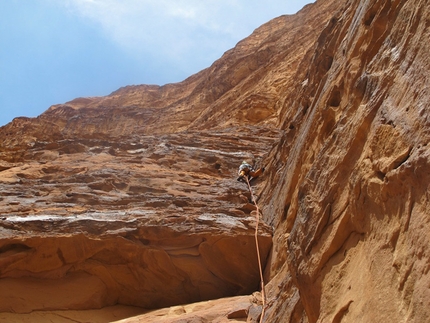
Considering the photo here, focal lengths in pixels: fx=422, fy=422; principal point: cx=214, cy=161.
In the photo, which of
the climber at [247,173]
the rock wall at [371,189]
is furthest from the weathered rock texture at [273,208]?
the climber at [247,173]

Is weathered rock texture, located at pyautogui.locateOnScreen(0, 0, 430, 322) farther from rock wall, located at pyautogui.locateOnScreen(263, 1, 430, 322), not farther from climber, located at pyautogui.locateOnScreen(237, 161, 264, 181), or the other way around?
climber, located at pyautogui.locateOnScreen(237, 161, 264, 181)

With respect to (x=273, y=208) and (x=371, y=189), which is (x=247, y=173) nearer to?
(x=273, y=208)

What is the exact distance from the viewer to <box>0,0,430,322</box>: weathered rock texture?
3.33 meters

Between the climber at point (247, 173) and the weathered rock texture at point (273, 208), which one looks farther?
the climber at point (247, 173)

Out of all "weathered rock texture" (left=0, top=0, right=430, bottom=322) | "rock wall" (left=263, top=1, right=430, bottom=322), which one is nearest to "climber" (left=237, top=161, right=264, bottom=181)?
"weathered rock texture" (left=0, top=0, right=430, bottom=322)

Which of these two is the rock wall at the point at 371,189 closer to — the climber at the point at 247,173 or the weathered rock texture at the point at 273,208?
the weathered rock texture at the point at 273,208

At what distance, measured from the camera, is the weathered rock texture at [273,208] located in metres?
3.33

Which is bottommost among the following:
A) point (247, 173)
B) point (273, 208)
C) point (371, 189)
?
point (273, 208)

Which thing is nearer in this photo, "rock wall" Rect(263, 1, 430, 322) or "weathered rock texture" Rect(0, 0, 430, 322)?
"rock wall" Rect(263, 1, 430, 322)

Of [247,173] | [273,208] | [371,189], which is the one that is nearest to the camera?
[371,189]

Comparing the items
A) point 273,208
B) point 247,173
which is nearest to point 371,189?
point 273,208

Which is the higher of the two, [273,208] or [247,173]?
[247,173]

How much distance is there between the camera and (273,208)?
26.1ft

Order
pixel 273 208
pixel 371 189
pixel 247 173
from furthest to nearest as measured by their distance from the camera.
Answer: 1. pixel 247 173
2. pixel 273 208
3. pixel 371 189
